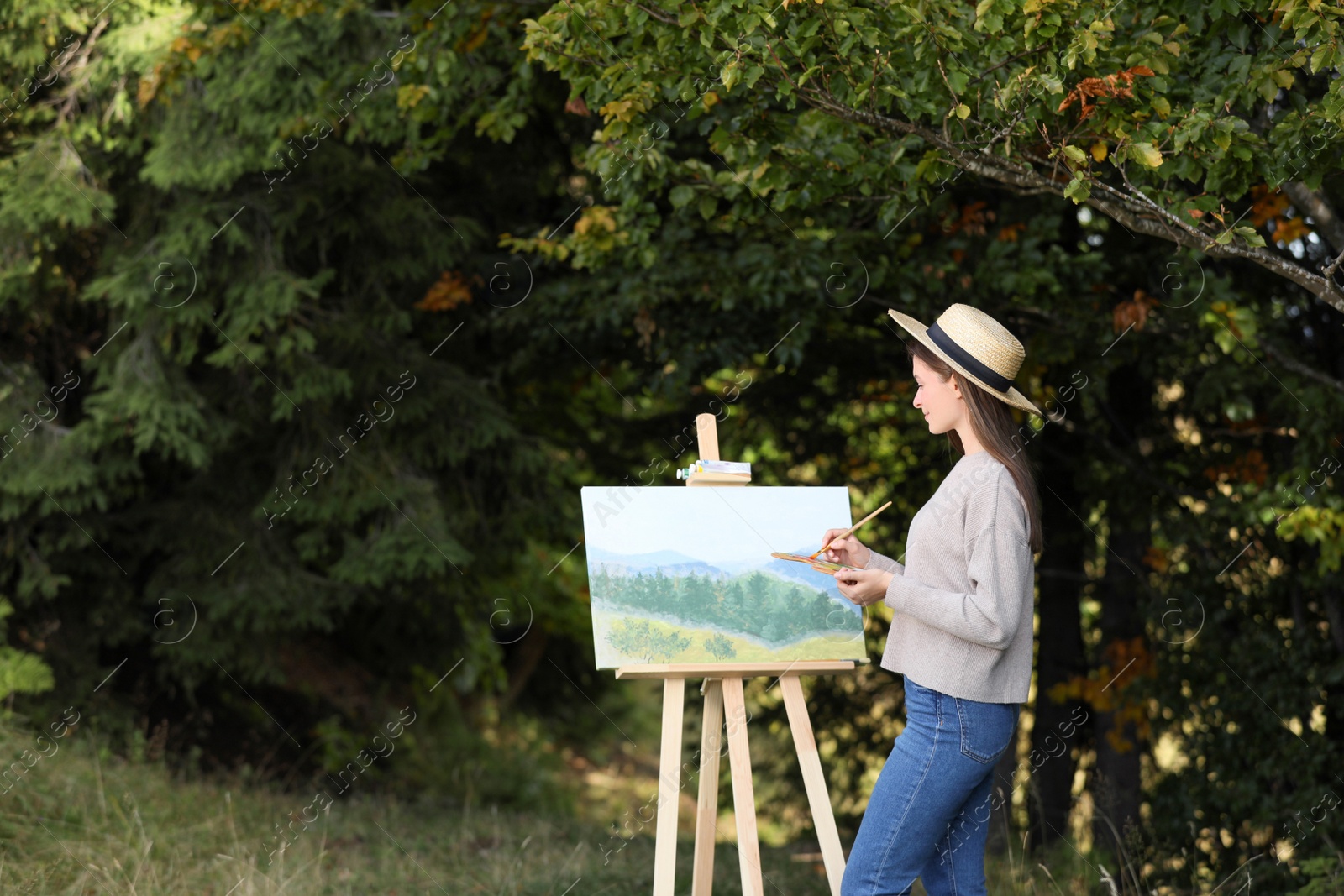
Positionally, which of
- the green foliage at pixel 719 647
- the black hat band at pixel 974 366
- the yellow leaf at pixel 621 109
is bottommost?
the green foliage at pixel 719 647

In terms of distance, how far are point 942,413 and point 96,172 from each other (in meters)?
4.93

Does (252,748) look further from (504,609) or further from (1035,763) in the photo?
(1035,763)

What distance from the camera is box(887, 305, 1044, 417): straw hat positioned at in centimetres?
244

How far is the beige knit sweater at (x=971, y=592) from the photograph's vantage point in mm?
2258

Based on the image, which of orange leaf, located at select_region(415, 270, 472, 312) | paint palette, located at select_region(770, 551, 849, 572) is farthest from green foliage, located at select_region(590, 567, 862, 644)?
orange leaf, located at select_region(415, 270, 472, 312)

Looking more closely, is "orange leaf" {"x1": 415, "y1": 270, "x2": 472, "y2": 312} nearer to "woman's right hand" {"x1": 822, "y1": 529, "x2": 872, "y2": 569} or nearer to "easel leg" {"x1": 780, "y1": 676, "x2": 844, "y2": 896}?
"easel leg" {"x1": 780, "y1": 676, "x2": 844, "y2": 896}

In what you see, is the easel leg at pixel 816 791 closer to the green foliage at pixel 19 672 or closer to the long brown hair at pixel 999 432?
the long brown hair at pixel 999 432

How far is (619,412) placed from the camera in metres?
7.36

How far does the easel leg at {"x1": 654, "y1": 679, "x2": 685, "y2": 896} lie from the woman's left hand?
2.06 ft

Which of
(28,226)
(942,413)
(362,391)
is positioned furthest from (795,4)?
(28,226)

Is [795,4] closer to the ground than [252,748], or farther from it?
farther from it

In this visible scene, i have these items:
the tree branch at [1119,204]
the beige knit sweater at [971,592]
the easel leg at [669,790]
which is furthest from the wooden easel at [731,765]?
the tree branch at [1119,204]

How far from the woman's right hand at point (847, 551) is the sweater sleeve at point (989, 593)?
45 centimetres

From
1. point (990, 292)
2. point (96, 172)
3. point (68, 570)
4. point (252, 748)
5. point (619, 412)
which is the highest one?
point (96, 172)
